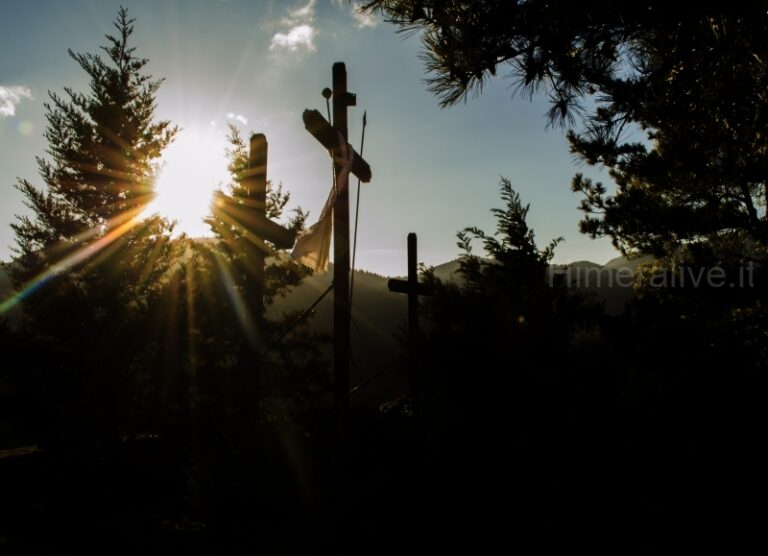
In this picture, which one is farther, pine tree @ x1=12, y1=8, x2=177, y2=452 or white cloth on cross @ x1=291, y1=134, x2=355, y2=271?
pine tree @ x1=12, y1=8, x2=177, y2=452

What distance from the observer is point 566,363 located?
9.44ft

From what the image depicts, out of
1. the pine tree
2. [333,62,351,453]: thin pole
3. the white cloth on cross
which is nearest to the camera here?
[333,62,351,453]: thin pole

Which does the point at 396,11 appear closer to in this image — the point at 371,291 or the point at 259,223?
the point at 259,223

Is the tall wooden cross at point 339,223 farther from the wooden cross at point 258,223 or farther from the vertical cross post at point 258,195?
the vertical cross post at point 258,195

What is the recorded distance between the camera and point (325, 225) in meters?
6.73

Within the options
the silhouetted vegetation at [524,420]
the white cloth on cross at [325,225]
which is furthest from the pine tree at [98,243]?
the white cloth on cross at [325,225]

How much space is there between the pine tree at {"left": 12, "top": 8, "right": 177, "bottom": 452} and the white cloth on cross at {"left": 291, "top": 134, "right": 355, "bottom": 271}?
10073 millimetres

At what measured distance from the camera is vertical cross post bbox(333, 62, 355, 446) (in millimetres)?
6508

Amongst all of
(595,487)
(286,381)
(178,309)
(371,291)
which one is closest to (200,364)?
(178,309)

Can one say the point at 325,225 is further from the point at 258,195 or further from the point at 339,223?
the point at 258,195

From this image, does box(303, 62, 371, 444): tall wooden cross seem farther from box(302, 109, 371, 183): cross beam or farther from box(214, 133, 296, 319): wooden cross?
box(214, 133, 296, 319): wooden cross

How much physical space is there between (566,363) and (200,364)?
1649 cm

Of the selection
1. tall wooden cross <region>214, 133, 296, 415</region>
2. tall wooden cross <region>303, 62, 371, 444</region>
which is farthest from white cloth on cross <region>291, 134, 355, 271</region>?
A: tall wooden cross <region>214, 133, 296, 415</region>

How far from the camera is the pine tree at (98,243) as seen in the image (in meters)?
13.6
